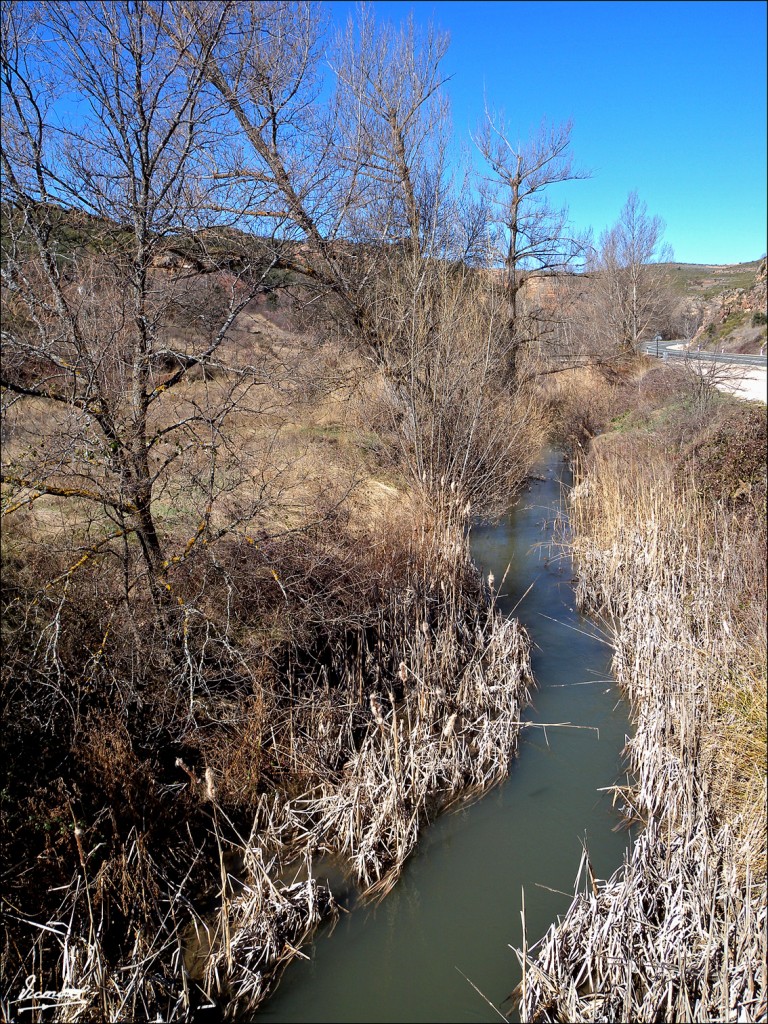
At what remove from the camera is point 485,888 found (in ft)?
13.8

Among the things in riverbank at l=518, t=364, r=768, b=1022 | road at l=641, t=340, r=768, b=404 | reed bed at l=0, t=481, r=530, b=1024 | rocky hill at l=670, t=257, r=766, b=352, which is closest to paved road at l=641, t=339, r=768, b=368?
road at l=641, t=340, r=768, b=404

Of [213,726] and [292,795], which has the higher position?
[213,726]

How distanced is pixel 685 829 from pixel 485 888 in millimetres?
1225

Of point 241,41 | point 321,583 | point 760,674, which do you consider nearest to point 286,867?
point 321,583

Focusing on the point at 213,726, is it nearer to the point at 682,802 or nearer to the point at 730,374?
the point at 682,802

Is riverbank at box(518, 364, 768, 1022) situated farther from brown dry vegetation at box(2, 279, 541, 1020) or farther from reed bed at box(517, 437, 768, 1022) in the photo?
brown dry vegetation at box(2, 279, 541, 1020)

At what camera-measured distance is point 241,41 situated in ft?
18.6

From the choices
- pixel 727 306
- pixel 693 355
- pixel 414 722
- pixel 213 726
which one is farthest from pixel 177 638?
pixel 727 306

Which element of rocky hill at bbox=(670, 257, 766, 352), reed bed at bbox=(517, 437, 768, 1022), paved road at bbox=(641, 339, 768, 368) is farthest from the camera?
rocky hill at bbox=(670, 257, 766, 352)

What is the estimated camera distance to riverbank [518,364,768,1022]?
3.13m

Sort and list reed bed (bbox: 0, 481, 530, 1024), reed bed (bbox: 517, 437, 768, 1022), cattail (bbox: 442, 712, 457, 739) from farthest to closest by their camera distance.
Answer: cattail (bbox: 442, 712, 457, 739) → reed bed (bbox: 0, 481, 530, 1024) → reed bed (bbox: 517, 437, 768, 1022)

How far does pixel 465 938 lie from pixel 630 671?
299cm

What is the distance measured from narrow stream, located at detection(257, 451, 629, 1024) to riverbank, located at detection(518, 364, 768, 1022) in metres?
0.23

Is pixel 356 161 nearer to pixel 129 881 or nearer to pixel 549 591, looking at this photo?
pixel 549 591
